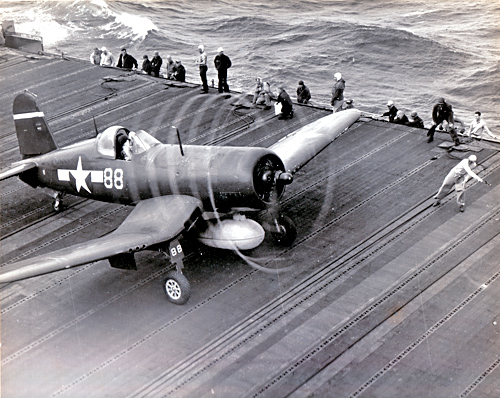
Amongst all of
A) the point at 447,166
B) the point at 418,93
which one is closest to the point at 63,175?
the point at 447,166

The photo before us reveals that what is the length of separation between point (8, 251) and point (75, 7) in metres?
49.8

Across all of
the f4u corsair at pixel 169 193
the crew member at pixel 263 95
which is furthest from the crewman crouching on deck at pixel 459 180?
the crew member at pixel 263 95

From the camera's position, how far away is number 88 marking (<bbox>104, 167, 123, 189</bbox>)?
12.6 m

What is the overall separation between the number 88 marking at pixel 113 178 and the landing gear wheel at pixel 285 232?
10.9 feet

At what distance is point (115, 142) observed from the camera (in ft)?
41.8

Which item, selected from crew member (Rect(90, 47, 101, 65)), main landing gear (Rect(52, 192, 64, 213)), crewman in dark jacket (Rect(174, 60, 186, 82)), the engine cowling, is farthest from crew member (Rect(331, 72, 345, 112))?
crew member (Rect(90, 47, 101, 65))

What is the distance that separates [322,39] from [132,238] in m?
35.5

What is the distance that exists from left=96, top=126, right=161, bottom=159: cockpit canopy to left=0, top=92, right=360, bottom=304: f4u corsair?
0.07 ft

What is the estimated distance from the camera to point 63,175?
45.1 feet

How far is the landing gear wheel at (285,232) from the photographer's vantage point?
12.6m

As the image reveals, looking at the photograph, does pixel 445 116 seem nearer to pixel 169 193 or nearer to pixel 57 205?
pixel 169 193

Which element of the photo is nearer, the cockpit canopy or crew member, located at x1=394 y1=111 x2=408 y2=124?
the cockpit canopy

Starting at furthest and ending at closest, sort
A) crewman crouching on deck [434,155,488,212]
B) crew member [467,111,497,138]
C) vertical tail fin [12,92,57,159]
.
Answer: crew member [467,111,497,138] → vertical tail fin [12,92,57,159] → crewman crouching on deck [434,155,488,212]

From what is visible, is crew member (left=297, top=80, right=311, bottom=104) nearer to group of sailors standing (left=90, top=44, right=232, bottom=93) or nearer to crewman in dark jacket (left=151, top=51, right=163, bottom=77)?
group of sailors standing (left=90, top=44, right=232, bottom=93)
